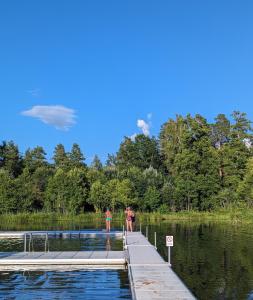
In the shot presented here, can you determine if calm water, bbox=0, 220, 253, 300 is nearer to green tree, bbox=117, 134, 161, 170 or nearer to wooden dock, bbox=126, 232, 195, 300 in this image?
wooden dock, bbox=126, 232, 195, 300

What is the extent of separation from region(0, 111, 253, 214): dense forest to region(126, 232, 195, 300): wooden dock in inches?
1470

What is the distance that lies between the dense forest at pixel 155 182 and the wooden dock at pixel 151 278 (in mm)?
37350

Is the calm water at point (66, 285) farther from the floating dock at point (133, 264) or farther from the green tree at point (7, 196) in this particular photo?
the green tree at point (7, 196)

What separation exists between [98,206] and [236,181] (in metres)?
18.2

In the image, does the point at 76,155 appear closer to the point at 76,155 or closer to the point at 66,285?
the point at 76,155

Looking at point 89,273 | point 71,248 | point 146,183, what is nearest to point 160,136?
point 146,183

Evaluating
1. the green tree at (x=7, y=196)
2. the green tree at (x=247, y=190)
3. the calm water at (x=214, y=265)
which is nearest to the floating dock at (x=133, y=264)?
the calm water at (x=214, y=265)

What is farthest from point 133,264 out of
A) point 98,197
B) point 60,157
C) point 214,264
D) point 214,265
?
point 60,157

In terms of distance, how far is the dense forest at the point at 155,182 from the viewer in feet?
182

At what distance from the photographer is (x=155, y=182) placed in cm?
6028

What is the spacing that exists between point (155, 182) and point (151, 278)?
48.2 m

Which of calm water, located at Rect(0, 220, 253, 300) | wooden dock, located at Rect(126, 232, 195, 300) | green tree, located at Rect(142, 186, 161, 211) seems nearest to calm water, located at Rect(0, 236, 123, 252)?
calm water, located at Rect(0, 220, 253, 300)

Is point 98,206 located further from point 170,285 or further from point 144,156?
point 170,285

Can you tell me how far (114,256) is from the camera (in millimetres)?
17328
